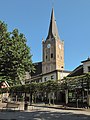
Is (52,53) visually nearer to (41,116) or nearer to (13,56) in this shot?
(13,56)

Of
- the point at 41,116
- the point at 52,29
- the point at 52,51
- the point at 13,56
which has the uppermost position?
the point at 52,29

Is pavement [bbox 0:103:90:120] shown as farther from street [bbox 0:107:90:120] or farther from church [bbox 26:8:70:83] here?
church [bbox 26:8:70:83]

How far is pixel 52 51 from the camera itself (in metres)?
98.6

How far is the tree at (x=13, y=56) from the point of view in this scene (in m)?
28.2

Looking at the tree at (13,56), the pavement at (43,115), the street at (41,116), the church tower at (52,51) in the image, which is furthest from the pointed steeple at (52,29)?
the street at (41,116)

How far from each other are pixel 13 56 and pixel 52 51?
2791 inches

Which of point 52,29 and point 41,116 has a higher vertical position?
point 52,29

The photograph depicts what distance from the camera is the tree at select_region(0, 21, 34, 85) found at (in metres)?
28.2

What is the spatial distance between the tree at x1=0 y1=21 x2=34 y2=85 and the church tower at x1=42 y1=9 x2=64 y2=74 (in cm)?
6268

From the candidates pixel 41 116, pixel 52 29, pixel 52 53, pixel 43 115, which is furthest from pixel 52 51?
pixel 41 116

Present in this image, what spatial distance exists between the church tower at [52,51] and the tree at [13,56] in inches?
2468

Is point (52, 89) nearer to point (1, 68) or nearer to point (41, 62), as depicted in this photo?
point (1, 68)

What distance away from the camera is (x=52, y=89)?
3819 centimetres

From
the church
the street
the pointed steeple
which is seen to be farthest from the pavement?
the pointed steeple
